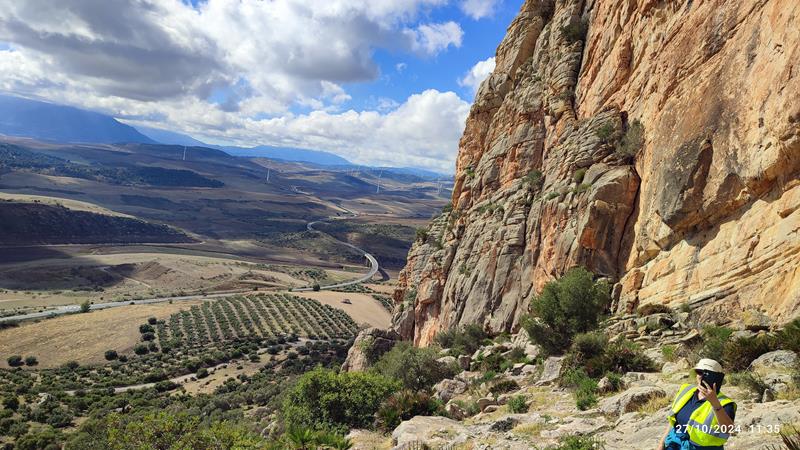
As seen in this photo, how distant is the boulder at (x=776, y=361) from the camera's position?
12406mm

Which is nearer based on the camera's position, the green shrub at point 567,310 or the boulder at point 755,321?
the boulder at point 755,321

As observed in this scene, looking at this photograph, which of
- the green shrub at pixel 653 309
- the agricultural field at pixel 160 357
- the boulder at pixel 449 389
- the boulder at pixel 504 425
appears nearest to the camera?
the boulder at pixel 504 425

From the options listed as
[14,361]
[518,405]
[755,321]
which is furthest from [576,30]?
[14,361]

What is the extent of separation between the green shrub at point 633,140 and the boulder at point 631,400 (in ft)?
55.6

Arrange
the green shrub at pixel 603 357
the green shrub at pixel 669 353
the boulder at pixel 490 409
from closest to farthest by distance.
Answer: the green shrub at pixel 669 353 → the green shrub at pixel 603 357 → the boulder at pixel 490 409

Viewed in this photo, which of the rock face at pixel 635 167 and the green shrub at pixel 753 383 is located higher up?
the rock face at pixel 635 167

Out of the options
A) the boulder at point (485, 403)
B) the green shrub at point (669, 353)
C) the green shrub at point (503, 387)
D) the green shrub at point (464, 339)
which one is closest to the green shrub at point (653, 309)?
the green shrub at point (669, 353)

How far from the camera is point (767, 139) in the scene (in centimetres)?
1642

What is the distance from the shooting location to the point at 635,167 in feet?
87.2

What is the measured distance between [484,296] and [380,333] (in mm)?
14249

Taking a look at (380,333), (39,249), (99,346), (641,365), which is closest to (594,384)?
(641,365)

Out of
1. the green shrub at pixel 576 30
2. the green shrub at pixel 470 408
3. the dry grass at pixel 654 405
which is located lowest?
the green shrub at pixel 470 408

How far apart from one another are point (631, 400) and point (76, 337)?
8485cm

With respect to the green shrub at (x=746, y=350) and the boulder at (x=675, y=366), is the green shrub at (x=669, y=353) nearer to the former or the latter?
the boulder at (x=675, y=366)
